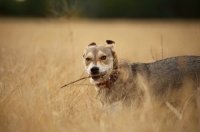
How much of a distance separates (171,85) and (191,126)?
56.0 inches

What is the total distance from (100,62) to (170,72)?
4.06 feet

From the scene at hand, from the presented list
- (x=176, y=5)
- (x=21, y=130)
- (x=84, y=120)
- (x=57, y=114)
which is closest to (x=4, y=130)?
(x=21, y=130)

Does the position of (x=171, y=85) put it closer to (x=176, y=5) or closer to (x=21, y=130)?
(x=21, y=130)

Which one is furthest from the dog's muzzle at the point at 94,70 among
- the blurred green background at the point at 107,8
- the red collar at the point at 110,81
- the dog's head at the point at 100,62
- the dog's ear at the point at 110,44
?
the blurred green background at the point at 107,8

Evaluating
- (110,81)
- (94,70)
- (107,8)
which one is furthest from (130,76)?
(107,8)

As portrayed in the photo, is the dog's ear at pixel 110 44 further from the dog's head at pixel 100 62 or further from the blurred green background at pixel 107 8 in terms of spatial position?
the blurred green background at pixel 107 8

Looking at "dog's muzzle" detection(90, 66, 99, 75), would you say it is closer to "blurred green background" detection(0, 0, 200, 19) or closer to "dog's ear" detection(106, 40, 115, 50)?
"dog's ear" detection(106, 40, 115, 50)

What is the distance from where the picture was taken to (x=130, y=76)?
6.24 m

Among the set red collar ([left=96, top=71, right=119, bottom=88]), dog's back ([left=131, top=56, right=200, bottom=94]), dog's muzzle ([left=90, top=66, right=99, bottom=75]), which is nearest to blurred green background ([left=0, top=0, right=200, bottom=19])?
dog's back ([left=131, top=56, right=200, bottom=94])

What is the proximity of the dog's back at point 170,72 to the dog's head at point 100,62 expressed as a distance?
483 millimetres

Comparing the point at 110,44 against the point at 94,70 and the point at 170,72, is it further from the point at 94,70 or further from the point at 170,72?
the point at 170,72

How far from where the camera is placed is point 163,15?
97.8ft

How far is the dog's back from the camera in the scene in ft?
20.3

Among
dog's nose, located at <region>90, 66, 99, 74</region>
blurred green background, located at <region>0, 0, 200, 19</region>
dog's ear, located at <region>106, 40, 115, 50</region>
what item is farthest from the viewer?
blurred green background, located at <region>0, 0, 200, 19</region>
